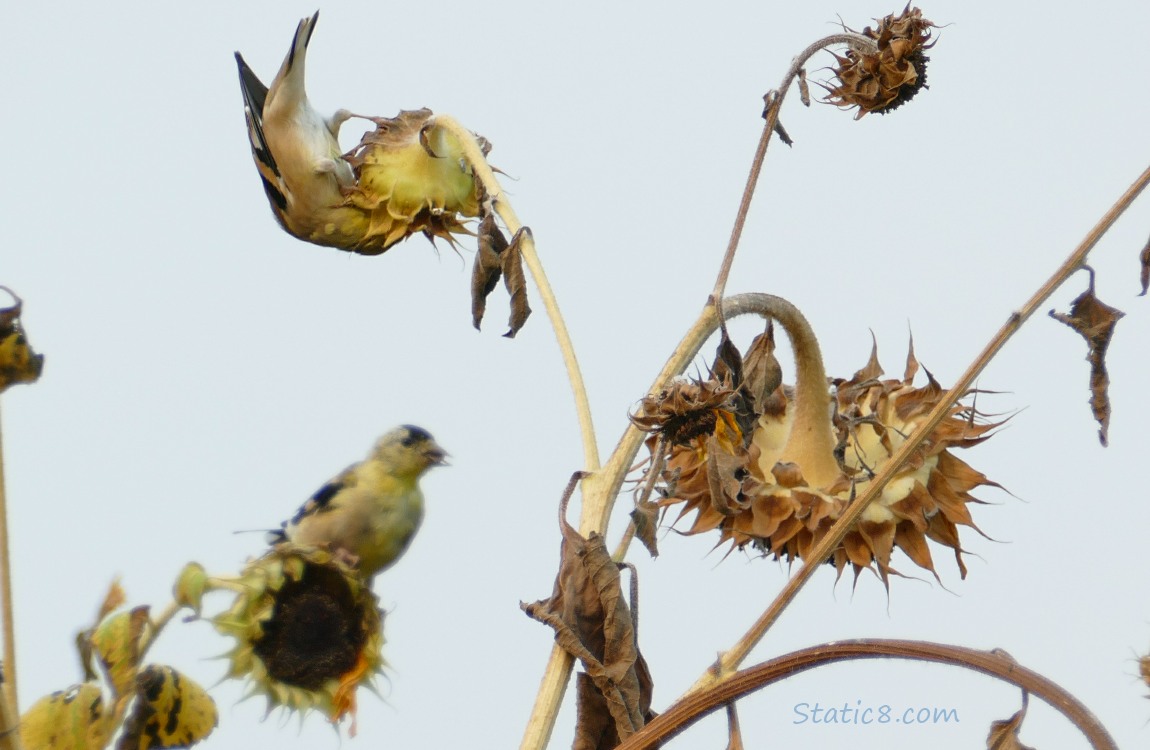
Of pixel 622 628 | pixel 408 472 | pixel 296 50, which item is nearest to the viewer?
pixel 622 628

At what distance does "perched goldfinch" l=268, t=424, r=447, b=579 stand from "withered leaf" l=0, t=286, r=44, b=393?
1.08ft

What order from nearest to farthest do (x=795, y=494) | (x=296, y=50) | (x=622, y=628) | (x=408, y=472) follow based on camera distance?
(x=622, y=628)
(x=795, y=494)
(x=408, y=472)
(x=296, y=50)

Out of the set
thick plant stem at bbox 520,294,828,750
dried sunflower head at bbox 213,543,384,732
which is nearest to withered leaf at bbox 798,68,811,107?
thick plant stem at bbox 520,294,828,750

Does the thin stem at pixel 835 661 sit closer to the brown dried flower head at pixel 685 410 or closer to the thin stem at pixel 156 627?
the brown dried flower head at pixel 685 410

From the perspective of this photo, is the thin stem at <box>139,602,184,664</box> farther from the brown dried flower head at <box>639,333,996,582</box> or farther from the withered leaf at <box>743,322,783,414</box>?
the withered leaf at <box>743,322,783,414</box>

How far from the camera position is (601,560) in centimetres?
120

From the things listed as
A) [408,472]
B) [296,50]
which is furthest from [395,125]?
[408,472]

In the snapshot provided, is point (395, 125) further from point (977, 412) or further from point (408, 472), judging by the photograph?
point (977, 412)

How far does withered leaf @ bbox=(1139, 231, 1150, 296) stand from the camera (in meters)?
1.27

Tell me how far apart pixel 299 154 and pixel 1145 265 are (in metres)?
0.88

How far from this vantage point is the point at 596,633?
120 cm

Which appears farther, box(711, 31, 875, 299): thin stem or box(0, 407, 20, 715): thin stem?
box(711, 31, 875, 299): thin stem

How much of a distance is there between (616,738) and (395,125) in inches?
27.5

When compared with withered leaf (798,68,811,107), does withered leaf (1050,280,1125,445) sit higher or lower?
lower
